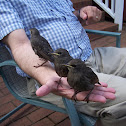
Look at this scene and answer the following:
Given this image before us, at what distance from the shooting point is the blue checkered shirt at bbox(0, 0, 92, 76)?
193 cm

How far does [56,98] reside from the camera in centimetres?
174

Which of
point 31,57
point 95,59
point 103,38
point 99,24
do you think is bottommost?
point 103,38

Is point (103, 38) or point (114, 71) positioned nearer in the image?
point (114, 71)

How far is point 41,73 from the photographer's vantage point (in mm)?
1553

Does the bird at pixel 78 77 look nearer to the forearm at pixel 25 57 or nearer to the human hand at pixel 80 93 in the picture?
the human hand at pixel 80 93

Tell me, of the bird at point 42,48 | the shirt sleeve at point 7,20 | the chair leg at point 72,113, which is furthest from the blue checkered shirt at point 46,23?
the chair leg at point 72,113

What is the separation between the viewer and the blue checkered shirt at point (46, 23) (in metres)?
1.93

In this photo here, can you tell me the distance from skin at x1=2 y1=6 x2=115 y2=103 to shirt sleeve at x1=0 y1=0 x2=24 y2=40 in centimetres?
5

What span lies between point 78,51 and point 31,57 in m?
0.63

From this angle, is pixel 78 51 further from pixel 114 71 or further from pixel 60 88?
pixel 60 88

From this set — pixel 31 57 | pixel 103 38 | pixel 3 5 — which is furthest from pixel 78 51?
pixel 103 38

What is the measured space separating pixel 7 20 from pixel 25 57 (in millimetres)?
492

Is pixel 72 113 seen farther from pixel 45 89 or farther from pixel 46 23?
pixel 46 23

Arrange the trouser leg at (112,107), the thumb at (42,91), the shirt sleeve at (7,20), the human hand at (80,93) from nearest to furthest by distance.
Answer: the thumb at (42,91), the human hand at (80,93), the trouser leg at (112,107), the shirt sleeve at (7,20)
